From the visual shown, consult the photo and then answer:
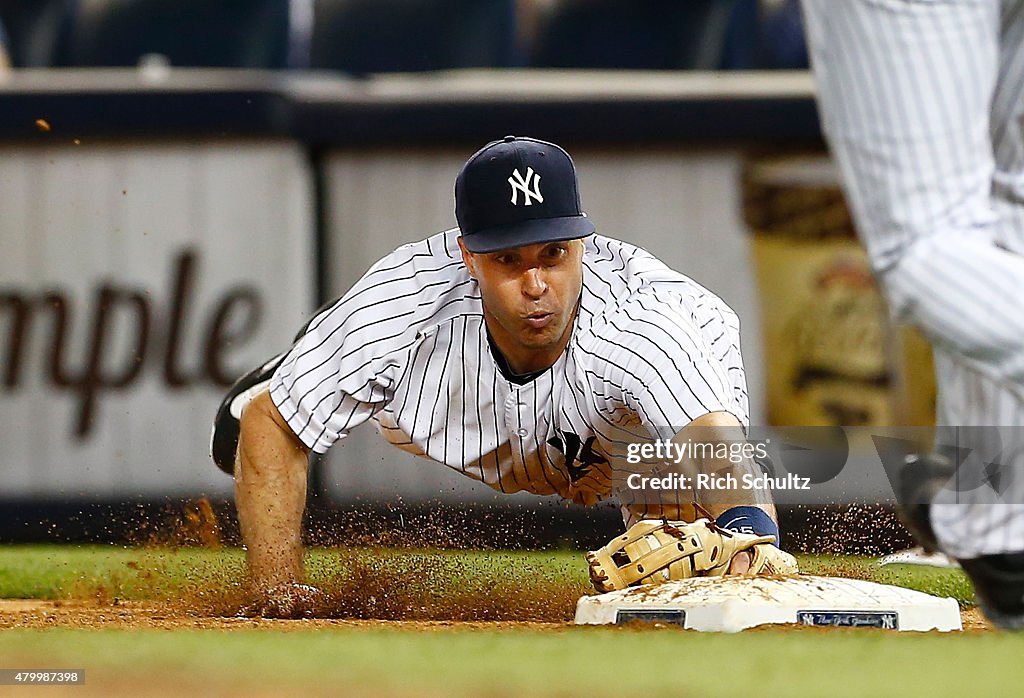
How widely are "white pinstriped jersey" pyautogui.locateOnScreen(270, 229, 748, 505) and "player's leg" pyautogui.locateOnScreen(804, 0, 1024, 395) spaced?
0.85 meters

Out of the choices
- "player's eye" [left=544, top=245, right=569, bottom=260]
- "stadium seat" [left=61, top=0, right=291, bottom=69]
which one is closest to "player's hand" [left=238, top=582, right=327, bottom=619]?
"player's eye" [left=544, top=245, right=569, bottom=260]

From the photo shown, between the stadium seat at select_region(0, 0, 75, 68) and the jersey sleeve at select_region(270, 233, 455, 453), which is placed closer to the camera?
the jersey sleeve at select_region(270, 233, 455, 453)

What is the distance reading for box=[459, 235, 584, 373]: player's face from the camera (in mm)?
2586

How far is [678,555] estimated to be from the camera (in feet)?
7.97

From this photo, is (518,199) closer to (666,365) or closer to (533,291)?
(533,291)

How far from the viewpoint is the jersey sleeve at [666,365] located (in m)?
2.53

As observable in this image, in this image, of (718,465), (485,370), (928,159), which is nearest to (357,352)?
(485,370)

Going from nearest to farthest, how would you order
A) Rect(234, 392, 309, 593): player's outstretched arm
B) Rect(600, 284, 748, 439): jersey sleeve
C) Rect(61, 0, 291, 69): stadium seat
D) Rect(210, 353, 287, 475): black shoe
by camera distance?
Rect(600, 284, 748, 439): jersey sleeve < Rect(234, 392, 309, 593): player's outstretched arm < Rect(210, 353, 287, 475): black shoe < Rect(61, 0, 291, 69): stadium seat

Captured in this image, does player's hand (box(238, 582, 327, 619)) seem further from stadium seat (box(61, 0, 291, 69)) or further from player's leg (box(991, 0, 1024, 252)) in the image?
stadium seat (box(61, 0, 291, 69))

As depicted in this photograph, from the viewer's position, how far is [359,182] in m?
4.43

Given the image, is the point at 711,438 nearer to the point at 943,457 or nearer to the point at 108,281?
the point at 943,457

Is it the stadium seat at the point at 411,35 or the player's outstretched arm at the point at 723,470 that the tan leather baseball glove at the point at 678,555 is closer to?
the player's outstretched arm at the point at 723,470

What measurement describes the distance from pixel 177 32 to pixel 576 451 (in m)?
2.71

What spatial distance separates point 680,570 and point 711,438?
215 millimetres
